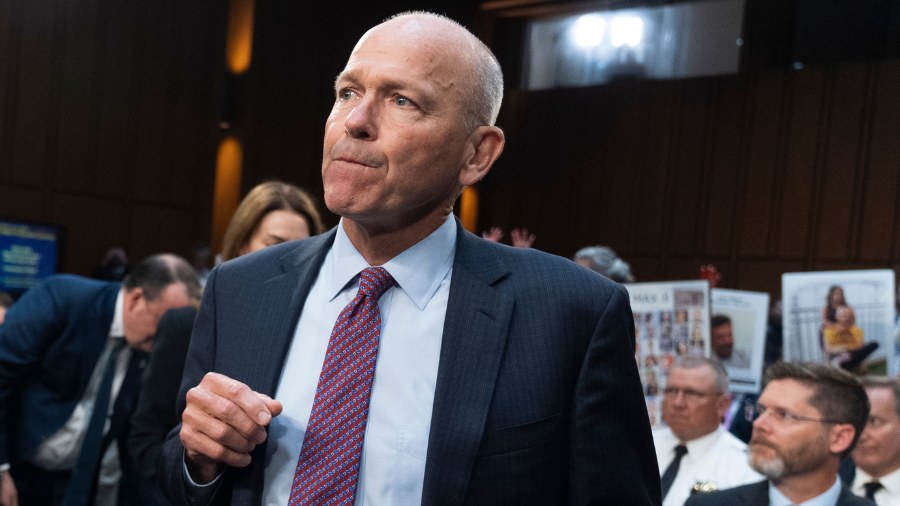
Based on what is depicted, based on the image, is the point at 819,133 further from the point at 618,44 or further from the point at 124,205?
the point at 124,205

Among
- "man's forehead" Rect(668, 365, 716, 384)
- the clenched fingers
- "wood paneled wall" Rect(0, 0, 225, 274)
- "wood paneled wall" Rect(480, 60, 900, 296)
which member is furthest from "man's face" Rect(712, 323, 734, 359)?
"wood paneled wall" Rect(0, 0, 225, 274)

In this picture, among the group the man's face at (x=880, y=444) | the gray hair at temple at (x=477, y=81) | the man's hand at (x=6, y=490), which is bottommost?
the man's hand at (x=6, y=490)

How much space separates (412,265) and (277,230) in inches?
62.7

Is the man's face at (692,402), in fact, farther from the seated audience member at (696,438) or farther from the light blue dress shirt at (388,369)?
the light blue dress shirt at (388,369)

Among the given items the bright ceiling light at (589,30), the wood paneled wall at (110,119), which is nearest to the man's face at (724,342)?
the wood paneled wall at (110,119)

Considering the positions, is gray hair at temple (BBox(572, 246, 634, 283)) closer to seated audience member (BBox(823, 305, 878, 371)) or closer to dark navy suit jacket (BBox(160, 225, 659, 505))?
seated audience member (BBox(823, 305, 878, 371))

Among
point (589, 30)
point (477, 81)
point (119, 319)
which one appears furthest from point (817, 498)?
point (589, 30)

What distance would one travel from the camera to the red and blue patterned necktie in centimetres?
108

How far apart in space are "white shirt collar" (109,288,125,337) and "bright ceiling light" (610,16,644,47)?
8814 millimetres

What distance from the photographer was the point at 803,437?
8.96 feet

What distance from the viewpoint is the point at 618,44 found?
11133 millimetres

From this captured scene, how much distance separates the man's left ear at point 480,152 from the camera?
1237 mm

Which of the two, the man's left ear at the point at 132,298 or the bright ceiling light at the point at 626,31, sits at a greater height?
the bright ceiling light at the point at 626,31

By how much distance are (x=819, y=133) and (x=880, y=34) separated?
3.67ft
